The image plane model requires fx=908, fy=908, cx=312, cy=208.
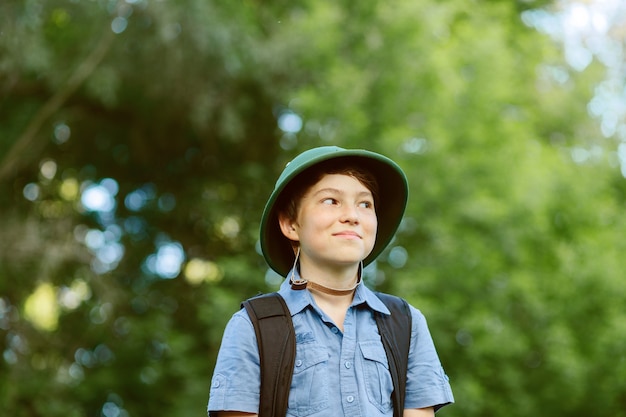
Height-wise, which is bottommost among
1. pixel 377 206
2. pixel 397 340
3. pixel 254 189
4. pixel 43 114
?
pixel 397 340

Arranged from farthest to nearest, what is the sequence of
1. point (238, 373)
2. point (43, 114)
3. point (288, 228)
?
point (43, 114)
point (288, 228)
point (238, 373)

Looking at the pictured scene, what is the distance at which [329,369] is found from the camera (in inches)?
85.3

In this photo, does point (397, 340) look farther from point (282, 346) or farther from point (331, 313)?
point (282, 346)

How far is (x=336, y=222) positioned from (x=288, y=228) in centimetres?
17

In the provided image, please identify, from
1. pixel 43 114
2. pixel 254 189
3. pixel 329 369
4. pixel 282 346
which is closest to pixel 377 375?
pixel 329 369

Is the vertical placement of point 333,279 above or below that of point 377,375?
above

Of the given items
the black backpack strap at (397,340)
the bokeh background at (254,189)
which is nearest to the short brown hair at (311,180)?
the black backpack strap at (397,340)

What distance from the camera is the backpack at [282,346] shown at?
83.8 inches

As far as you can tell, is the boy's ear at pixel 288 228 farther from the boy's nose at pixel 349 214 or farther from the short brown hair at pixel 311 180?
the boy's nose at pixel 349 214

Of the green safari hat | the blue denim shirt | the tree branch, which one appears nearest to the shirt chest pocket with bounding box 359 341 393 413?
the blue denim shirt

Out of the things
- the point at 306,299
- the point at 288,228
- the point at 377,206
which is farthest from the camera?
the point at 377,206

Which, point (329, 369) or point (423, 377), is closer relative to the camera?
point (329, 369)

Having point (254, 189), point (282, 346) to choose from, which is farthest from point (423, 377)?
point (254, 189)

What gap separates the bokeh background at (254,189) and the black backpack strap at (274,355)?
24.0 feet
